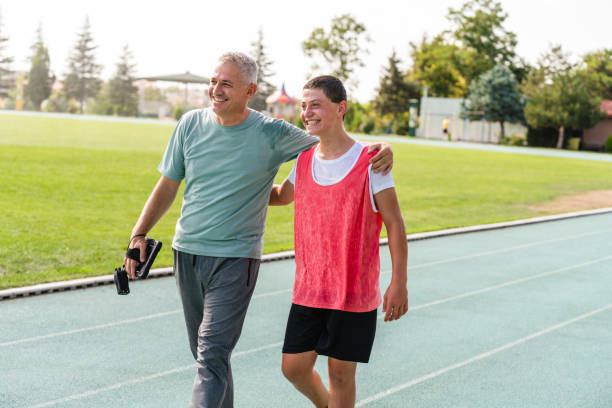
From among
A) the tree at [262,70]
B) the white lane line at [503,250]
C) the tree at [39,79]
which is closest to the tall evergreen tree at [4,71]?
the tree at [39,79]

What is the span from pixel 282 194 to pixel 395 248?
823 millimetres

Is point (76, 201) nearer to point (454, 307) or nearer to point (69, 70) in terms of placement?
point (454, 307)

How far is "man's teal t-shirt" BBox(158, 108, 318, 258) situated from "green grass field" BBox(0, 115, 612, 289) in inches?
174

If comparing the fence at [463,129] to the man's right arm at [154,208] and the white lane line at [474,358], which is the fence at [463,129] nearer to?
the white lane line at [474,358]

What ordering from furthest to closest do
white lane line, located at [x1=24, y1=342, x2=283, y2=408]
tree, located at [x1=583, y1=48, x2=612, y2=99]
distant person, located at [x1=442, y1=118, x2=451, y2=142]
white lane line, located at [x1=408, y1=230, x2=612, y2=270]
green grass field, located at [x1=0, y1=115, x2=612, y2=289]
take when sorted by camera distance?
1. tree, located at [x1=583, y1=48, x2=612, y2=99]
2. distant person, located at [x1=442, y1=118, x2=451, y2=142]
3. white lane line, located at [x1=408, y1=230, x2=612, y2=270]
4. green grass field, located at [x1=0, y1=115, x2=612, y2=289]
5. white lane line, located at [x1=24, y1=342, x2=283, y2=408]

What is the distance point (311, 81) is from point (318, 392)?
1.58 m

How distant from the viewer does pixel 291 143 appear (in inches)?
154

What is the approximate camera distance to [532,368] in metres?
5.80

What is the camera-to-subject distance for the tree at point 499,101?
6272cm

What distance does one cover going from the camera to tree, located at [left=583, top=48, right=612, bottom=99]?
73938 mm

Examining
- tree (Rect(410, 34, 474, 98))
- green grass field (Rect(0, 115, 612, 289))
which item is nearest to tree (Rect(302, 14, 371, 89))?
tree (Rect(410, 34, 474, 98))

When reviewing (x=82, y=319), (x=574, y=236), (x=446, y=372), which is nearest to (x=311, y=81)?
(x=446, y=372)

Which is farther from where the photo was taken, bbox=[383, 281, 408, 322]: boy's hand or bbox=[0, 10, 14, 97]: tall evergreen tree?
bbox=[0, 10, 14, 97]: tall evergreen tree

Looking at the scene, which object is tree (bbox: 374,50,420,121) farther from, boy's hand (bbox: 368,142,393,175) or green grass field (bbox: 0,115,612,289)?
boy's hand (bbox: 368,142,393,175)
